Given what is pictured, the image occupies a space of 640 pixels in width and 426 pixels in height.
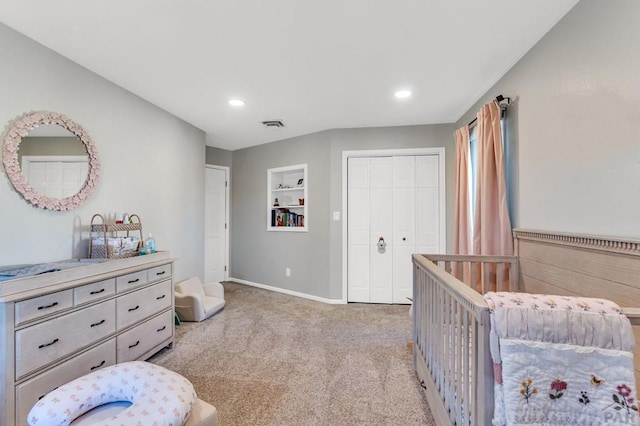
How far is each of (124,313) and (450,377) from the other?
2.10 meters

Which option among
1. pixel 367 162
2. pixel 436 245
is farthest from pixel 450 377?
pixel 367 162

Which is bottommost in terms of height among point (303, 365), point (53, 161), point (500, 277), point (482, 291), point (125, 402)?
point (303, 365)

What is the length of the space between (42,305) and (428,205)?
3577 millimetres

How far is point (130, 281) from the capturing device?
2.04 metres

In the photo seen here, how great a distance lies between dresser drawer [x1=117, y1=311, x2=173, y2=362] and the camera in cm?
195

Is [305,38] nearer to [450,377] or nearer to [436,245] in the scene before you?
[450,377]

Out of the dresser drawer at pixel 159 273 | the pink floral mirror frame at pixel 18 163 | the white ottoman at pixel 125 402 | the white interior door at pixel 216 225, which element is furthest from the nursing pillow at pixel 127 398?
the white interior door at pixel 216 225

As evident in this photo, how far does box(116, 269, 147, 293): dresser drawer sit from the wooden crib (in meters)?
2.06

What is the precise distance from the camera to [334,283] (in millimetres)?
3678

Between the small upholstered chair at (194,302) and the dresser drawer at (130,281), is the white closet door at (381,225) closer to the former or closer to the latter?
the small upholstered chair at (194,302)

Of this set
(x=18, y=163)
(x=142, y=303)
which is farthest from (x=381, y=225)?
(x=18, y=163)

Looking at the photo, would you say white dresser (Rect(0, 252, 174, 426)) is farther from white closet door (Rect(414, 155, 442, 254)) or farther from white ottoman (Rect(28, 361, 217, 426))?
white closet door (Rect(414, 155, 442, 254))

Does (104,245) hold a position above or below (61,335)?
above

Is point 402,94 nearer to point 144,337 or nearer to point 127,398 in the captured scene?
point 127,398
